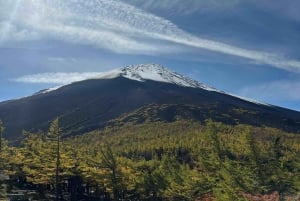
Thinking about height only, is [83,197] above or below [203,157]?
below

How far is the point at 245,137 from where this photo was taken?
5825cm

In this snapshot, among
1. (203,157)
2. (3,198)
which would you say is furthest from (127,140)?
(3,198)

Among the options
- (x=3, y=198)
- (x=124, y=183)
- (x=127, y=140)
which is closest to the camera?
(x=3, y=198)

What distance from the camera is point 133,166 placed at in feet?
223

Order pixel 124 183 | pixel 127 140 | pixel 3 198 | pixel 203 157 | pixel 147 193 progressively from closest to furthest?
1. pixel 3 198
2. pixel 124 183
3. pixel 147 193
4. pixel 203 157
5. pixel 127 140

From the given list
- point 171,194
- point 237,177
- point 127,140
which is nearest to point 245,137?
point 237,177

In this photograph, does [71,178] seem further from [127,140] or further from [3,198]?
[127,140]

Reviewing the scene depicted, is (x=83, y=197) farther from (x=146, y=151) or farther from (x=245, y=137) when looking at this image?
(x=146, y=151)

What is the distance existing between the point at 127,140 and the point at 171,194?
105 m

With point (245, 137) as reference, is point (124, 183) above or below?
below

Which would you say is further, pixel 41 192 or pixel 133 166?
pixel 133 166

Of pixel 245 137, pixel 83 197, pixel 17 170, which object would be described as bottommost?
pixel 83 197

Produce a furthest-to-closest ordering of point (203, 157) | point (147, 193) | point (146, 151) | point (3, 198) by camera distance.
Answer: point (146, 151) → point (203, 157) → point (147, 193) → point (3, 198)

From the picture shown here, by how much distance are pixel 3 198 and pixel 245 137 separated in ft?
102
